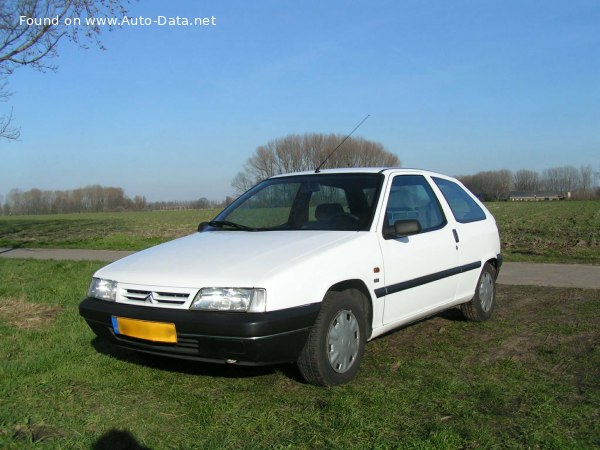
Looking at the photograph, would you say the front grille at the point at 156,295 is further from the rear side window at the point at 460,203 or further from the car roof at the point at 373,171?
the rear side window at the point at 460,203

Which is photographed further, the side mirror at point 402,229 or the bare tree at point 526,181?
the bare tree at point 526,181

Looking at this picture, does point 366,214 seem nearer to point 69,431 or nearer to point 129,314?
point 129,314

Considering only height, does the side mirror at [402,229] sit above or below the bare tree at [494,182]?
below

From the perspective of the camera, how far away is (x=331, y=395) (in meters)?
3.58

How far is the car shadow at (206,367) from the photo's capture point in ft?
13.4

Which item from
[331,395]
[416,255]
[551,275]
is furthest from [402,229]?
[551,275]

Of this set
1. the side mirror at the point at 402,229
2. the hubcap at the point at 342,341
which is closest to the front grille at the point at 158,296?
the hubcap at the point at 342,341

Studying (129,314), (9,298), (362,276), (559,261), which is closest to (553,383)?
(362,276)

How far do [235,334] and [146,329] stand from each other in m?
0.65

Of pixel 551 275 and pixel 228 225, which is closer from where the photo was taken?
pixel 228 225

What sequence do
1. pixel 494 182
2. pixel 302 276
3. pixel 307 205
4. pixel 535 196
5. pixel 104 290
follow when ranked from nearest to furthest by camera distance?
pixel 302 276 < pixel 104 290 < pixel 307 205 < pixel 535 196 < pixel 494 182

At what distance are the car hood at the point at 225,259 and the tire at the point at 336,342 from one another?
0.38m

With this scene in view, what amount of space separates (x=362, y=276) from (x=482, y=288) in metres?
2.35

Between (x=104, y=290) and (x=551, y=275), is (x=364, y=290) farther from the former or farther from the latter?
(x=551, y=275)
